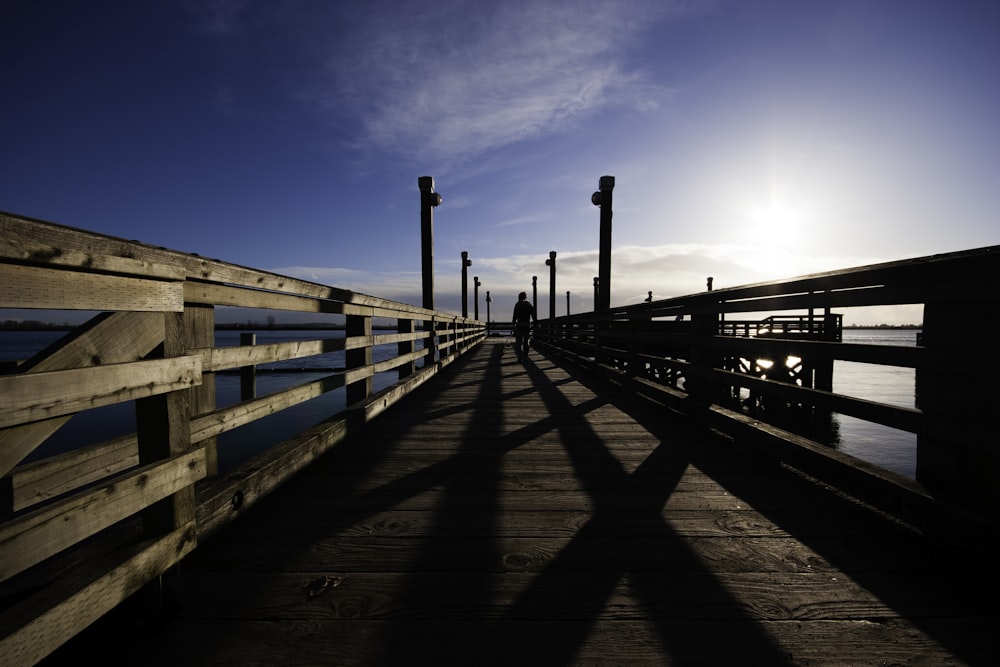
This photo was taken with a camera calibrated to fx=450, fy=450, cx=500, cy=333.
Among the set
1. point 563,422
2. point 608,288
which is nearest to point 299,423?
point 608,288

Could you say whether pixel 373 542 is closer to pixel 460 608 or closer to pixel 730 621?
pixel 460 608

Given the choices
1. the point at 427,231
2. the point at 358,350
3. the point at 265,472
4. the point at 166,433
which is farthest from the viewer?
the point at 427,231

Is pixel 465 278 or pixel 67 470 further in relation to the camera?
pixel 465 278

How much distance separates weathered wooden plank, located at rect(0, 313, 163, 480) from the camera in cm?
129

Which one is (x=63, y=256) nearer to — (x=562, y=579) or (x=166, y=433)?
(x=166, y=433)

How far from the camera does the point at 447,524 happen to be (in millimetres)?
2266

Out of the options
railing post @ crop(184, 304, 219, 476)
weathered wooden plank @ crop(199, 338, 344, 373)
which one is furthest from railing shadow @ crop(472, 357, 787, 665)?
weathered wooden plank @ crop(199, 338, 344, 373)

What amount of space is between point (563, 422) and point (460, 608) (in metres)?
3.06

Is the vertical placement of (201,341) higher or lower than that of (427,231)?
lower

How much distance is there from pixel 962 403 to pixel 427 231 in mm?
8654

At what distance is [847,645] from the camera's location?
4.76 feet

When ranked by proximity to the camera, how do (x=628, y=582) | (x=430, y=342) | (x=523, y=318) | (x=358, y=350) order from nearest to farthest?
(x=628, y=582), (x=358, y=350), (x=430, y=342), (x=523, y=318)

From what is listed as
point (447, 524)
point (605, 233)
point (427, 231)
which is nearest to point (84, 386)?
point (447, 524)

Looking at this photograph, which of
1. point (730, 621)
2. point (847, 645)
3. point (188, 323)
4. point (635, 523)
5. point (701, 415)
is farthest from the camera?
point (701, 415)
